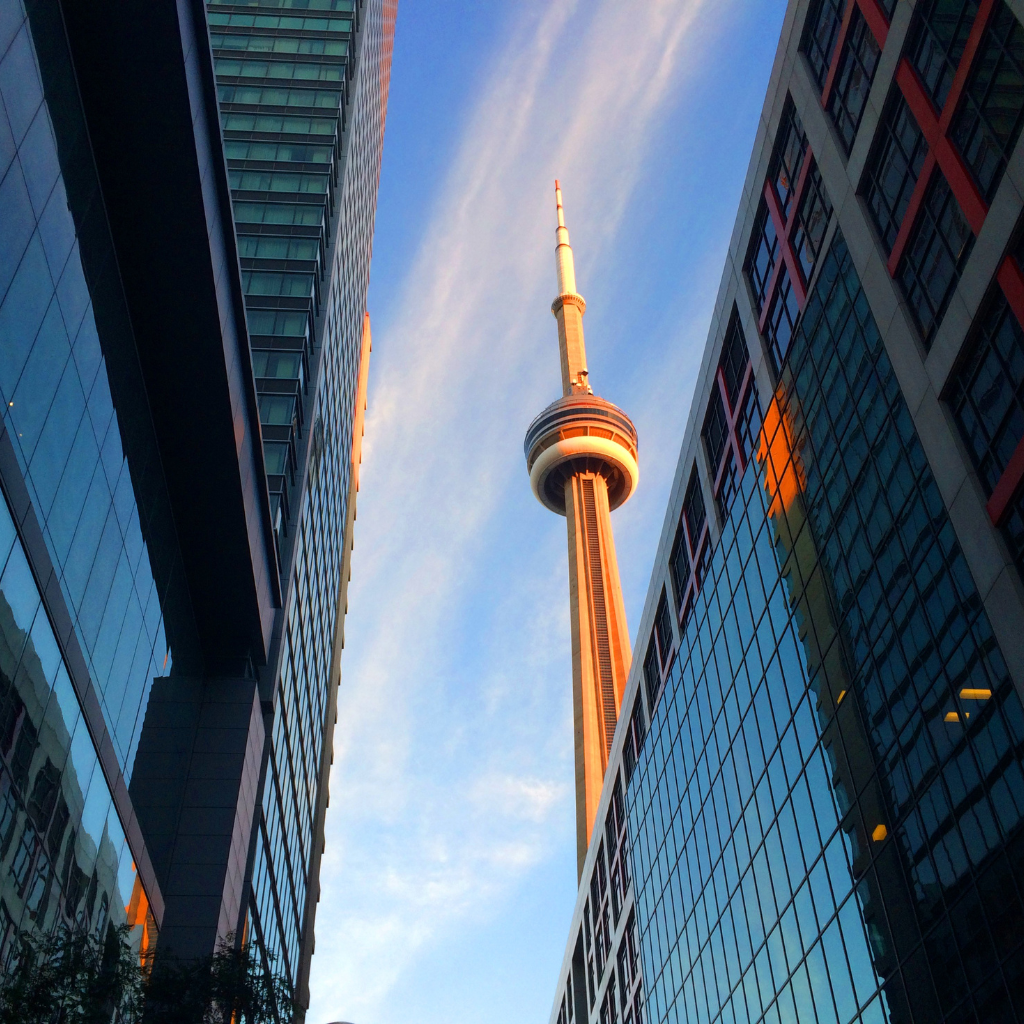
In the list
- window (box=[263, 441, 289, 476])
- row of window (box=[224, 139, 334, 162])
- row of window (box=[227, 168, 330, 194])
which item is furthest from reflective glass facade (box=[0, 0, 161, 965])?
row of window (box=[224, 139, 334, 162])

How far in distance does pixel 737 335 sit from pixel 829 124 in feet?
33.6

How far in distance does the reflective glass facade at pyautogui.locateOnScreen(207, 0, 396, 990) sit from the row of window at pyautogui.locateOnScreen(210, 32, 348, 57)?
0.34ft

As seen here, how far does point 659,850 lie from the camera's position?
5116 cm

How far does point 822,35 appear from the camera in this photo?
3444 cm

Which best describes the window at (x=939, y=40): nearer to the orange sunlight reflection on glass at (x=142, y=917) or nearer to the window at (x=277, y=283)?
the orange sunlight reflection on glass at (x=142, y=917)

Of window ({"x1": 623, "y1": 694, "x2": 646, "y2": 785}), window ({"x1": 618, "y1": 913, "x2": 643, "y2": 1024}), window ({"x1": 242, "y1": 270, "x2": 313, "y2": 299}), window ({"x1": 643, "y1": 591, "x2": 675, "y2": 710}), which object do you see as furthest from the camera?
window ({"x1": 623, "y1": 694, "x2": 646, "y2": 785})

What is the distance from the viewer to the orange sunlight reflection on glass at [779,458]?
35469 millimetres

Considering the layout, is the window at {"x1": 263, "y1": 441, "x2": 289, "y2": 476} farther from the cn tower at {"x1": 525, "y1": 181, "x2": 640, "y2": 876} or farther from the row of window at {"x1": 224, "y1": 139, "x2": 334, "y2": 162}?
the cn tower at {"x1": 525, "y1": 181, "x2": 640, "y2": 876}

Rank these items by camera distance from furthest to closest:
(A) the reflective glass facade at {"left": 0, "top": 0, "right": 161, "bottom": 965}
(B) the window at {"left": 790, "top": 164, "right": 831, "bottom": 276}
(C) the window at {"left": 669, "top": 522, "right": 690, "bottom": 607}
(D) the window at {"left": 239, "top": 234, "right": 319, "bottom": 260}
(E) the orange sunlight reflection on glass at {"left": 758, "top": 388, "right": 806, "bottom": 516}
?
1. (D) the window at {"left": 239, "top": 234, "right": 319, "bottom": 260}
2. (C) the window at {"left": 669, "top": 522, "right": 690, "bottom": 607}
3. (E) the orange sunlight reflection on glass at {"left": 758, "top": 388, "right": 806, "bottom": 516}
4. (B) the window at {"left": 790, "top": 164, "right": 831, "bottom": 276}
5. (A) the reflective glass facade at {"left": 0, "top": 0, "right": 161, "bottom": 965}

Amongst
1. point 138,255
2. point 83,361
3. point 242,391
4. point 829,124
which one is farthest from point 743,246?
point 83,361

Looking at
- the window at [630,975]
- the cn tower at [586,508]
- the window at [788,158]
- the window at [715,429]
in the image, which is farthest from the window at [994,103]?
the cn tower at [586,508]

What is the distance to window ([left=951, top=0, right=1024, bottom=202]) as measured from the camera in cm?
2372

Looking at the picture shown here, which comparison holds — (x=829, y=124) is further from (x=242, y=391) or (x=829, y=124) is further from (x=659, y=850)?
(x=659, y=850)

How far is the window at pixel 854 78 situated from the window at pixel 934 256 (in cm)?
512
